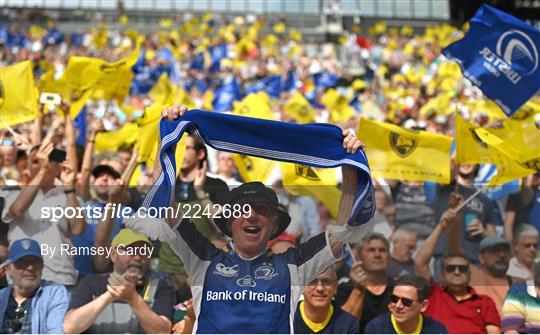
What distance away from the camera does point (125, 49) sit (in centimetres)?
2339

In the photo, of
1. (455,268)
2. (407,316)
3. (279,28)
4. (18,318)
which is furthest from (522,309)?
(279,28)

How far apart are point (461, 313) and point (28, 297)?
2.74m

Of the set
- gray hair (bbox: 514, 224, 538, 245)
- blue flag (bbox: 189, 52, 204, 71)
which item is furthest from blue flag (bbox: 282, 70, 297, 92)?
gray hair (bbox: 514, 224, 538, 245)

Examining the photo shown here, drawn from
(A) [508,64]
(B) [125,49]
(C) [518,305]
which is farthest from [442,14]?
(C) [518,305]

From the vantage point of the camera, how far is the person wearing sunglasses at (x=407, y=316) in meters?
5.70

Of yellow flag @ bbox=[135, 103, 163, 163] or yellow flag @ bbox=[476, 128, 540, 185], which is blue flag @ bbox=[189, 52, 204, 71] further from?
yellow flag @ bbox=[476, 128, 540, 185]

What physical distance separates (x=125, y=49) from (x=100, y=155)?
1485cm

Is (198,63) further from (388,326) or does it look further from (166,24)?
(388,326)

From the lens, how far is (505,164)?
680 centimetres

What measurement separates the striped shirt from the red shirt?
70 millimetres

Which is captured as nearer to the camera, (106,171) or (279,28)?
(106,171)

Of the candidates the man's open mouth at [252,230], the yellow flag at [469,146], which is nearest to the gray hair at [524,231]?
the yellow flag at [469,146]

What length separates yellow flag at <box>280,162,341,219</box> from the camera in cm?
570

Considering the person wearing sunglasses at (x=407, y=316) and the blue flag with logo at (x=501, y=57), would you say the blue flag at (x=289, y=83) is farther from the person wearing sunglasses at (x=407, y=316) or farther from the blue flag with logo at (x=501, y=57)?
the person wearing sunglasses at (x=407, y=316)
